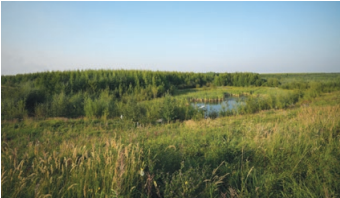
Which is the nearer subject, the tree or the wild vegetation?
the wild vegetation

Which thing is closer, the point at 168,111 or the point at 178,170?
the point at 178,170

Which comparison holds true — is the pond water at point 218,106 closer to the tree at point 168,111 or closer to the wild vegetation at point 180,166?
the tree at point 168,111

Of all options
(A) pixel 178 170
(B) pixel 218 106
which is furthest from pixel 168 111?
(B) pixel 218 106

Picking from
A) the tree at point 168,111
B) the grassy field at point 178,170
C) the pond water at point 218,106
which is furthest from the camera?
the pond water at point 218,106

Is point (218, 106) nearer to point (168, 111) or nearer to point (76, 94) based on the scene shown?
point (168, 111)

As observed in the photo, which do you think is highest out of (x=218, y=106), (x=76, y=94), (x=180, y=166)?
(x=76, y=94)

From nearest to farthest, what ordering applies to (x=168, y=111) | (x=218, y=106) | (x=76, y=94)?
(x=168, y=111), (x=76, y=94), (x=218, y=106)

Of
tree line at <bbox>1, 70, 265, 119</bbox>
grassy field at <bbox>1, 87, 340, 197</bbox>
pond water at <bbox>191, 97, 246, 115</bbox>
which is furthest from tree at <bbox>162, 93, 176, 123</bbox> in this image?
grassy field at <bbox>1, 87, 340, 197</bbox>

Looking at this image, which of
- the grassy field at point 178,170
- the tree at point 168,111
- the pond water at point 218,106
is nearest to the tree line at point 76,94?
the tree at point 168,111

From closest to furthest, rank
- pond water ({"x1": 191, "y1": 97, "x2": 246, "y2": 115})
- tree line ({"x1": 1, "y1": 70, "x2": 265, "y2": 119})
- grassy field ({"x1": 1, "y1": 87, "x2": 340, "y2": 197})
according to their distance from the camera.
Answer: grassy field ({"x1": 1, "y1": 87, "x2": 340, "y2": 197})
tree line ({"x1": 1, "y1": 70, "x2": 265, "y2": 119})
pond water ({"x1": 191, "y1": 97, "x2": 246, "y2": 115})

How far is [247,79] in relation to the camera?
37.8m

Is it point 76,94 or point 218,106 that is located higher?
point 76,94

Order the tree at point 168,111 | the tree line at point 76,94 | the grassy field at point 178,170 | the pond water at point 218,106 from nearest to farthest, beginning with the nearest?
1. the grassy field at point 178,170
2. the tree at point 168,111
3. the tree line at point 76,94
4. the pond water at point 218,106

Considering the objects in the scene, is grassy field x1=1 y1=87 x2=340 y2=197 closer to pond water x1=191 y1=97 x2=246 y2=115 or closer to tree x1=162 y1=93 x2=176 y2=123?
tree x1=162 y1=93 x2=176 y2=123
